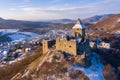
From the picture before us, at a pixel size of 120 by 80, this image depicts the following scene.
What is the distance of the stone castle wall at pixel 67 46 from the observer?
183 feet

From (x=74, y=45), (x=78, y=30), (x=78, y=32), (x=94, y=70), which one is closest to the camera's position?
(x=94, y=70)

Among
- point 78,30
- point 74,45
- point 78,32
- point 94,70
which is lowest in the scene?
point 94,70

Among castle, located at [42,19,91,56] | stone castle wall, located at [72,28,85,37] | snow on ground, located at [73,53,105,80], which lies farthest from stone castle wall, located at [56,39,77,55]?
stone castle wall, located at [72,28,85,37]

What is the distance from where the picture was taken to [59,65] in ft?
177

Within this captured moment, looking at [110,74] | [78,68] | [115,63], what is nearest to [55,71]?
[78,68]

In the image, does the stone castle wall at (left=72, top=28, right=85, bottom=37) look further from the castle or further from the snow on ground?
the snow on ground

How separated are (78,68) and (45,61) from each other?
28.1 ft

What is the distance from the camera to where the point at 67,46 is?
5716 cm

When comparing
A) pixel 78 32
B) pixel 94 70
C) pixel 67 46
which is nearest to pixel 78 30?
pixel 78 32

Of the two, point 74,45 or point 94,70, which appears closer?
point 94,70

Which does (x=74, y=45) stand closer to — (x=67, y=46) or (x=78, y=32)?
(x=67, y=46)

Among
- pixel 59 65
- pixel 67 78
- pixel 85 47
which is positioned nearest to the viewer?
pixel 67 78

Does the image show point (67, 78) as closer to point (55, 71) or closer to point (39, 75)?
point (55, 71)

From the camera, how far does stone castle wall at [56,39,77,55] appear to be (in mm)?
55894
